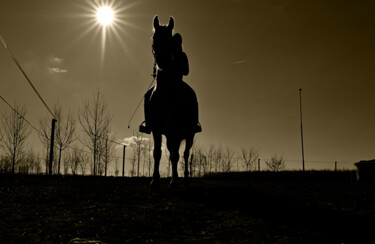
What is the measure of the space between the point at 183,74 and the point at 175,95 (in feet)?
2.20

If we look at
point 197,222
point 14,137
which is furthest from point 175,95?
point 14,137

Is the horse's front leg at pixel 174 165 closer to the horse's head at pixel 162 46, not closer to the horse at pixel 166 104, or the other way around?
the horse at pixel 166 104

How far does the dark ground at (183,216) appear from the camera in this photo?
5.16m

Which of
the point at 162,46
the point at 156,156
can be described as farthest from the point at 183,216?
the point at 162,46

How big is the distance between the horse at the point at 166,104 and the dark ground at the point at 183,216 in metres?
1.37

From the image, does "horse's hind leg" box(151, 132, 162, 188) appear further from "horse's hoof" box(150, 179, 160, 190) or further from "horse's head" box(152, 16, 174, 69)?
"horse's head" box(152, 16, 174, 69)

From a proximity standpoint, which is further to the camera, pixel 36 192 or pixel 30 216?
pixel 36 192

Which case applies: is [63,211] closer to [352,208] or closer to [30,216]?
[30,216]

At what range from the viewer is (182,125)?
9227mm

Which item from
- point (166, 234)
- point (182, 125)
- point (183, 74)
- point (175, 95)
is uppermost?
point (183, 74)

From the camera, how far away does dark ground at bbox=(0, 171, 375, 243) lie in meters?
5.16

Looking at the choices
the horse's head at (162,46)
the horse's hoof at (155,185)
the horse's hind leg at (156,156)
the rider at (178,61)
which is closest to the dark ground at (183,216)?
the horse's hoof at (155,185)

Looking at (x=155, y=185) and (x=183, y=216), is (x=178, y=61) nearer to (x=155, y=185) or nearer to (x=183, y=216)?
(x=155, y=185)

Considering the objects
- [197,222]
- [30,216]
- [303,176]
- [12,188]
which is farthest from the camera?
[303,176]
